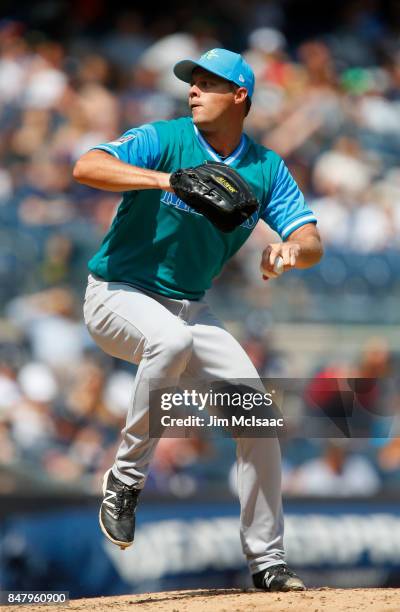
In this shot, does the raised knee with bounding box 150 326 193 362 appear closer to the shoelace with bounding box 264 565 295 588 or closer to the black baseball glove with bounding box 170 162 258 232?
the black baseball glove with bounding box 170 162 258 232

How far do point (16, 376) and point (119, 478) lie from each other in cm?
370

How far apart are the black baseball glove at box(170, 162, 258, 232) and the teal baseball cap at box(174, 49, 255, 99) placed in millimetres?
496

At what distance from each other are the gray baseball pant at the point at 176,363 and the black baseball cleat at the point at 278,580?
0.03 metres

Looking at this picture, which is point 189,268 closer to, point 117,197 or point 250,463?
point 250,463

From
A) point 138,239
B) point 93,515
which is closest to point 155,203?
point 138,239

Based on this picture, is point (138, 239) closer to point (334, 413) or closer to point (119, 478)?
point (119, 478)

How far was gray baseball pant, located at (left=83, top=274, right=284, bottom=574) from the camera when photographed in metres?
4.24

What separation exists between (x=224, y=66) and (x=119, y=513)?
195cm

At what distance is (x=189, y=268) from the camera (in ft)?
14.6

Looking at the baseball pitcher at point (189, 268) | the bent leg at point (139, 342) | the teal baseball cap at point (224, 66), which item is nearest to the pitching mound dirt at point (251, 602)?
the baseball pitcher at point (189, 268)

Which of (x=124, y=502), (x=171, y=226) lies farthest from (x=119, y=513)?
(x=171, y=226)

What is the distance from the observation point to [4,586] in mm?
6035

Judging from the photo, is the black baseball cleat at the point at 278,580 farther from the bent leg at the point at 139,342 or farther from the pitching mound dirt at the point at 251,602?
the bent leg at the point at 139,342

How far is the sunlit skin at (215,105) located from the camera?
174 inches
